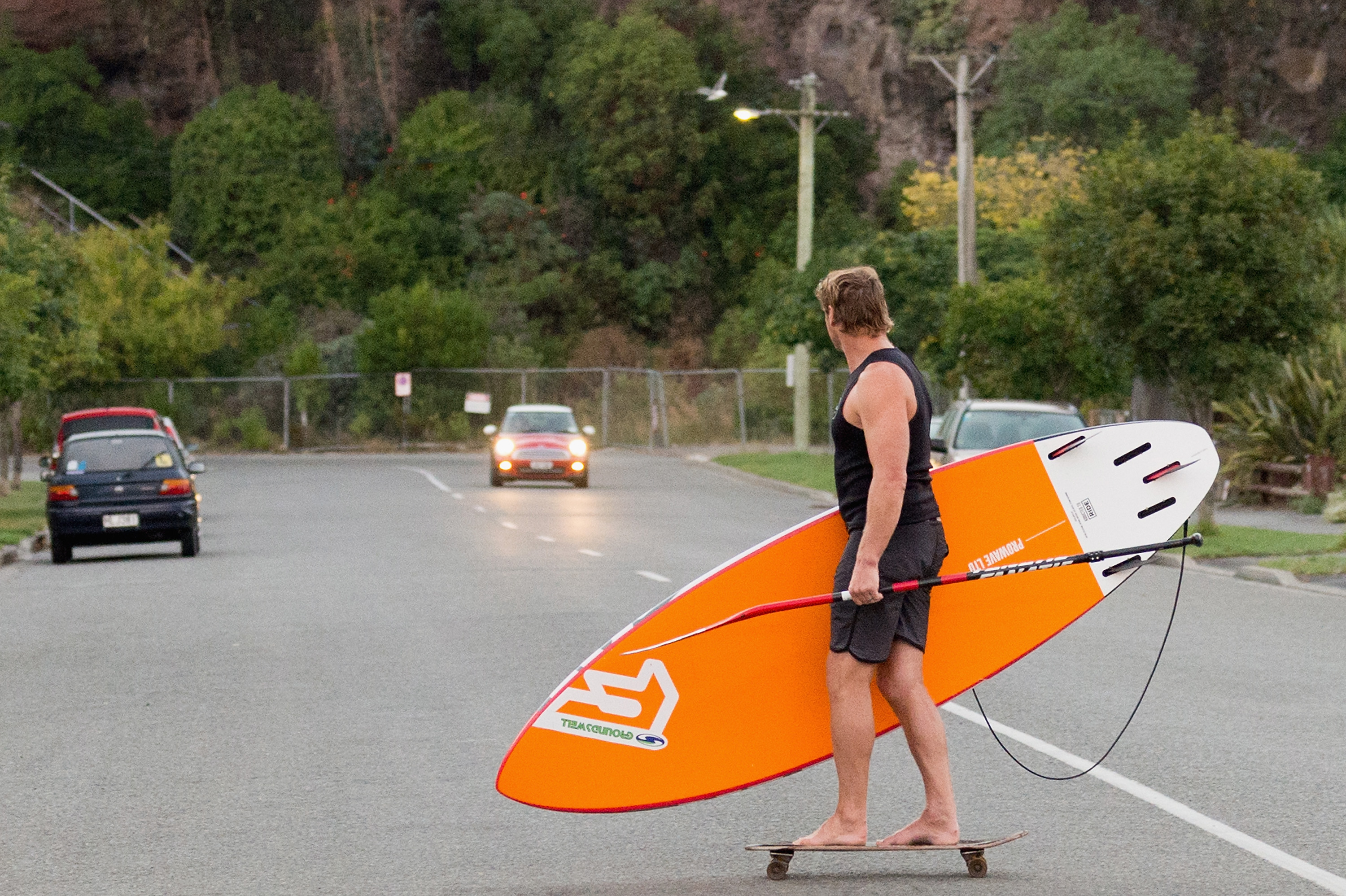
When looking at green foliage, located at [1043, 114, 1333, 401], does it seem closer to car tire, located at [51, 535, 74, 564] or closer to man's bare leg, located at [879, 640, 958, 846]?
car tire, located at [51, 535, 74, 564]

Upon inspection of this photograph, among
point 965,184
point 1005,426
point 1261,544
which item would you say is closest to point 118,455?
point 1005,426

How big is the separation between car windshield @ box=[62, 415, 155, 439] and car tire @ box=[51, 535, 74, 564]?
8.93m

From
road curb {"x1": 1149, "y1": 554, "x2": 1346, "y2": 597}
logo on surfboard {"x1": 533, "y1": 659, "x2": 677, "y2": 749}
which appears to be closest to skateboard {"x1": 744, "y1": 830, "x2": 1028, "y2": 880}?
logo on surfboard {"x1": 533, "y1": 659, "x2": 677, "y2": 749}

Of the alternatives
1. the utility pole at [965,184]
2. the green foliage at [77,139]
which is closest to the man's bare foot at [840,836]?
the utility pole at [965,184]

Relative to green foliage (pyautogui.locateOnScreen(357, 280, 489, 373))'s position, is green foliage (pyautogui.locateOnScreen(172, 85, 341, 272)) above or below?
above

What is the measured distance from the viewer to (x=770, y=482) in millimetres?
36531

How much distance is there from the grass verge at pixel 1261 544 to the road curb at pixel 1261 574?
382 mm

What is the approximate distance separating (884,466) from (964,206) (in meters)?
27.2

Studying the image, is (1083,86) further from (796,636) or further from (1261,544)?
(796,636)

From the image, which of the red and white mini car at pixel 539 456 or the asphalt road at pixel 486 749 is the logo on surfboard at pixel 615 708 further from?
the red and white mini car at pixel 539 456

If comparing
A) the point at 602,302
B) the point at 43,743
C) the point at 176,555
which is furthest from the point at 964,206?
the point at 602,302

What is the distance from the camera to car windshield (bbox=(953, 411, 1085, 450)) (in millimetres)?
22062

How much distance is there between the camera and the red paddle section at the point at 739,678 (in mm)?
6480

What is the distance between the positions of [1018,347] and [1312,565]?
13700 millimetres
